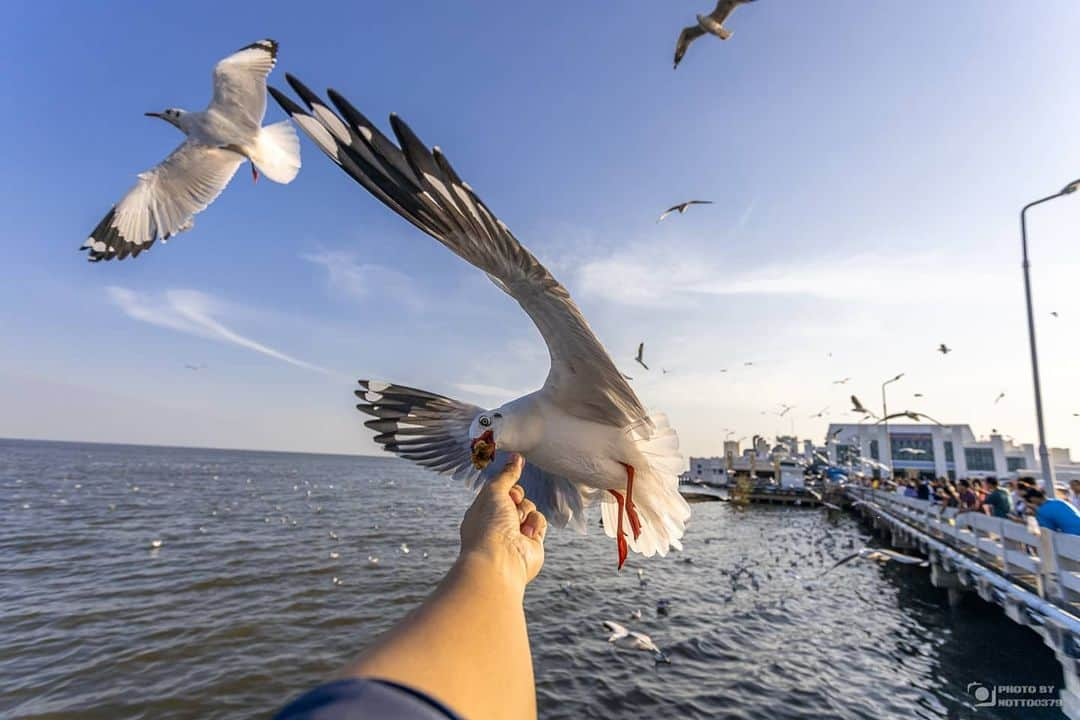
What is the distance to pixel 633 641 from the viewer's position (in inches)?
297

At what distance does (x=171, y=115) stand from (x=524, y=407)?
651 cm

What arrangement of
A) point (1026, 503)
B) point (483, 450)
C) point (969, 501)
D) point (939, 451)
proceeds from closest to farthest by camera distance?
point (483, 450) → point (1026, 503) → point (969, 501) → point (939, 451)

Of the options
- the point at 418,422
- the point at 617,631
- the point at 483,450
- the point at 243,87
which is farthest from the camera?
the point at 617,631

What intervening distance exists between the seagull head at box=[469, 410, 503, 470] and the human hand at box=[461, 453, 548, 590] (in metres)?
0.97

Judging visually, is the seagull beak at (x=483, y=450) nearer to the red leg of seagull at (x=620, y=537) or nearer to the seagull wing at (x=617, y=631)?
the red leg of seagull at (x=620, y=537)

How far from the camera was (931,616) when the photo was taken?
1012 centimetres

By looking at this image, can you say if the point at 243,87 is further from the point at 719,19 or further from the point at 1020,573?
the point at 1020,573

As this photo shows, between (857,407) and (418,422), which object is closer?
(418,422)

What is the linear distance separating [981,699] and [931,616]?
4248mm

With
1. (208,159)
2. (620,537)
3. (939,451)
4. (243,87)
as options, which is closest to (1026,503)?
(620,537)

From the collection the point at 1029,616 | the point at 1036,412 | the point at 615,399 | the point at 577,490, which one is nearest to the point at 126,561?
the point at 577,490

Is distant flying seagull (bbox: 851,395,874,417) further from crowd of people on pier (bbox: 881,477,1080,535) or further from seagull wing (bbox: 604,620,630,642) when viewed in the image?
seagull wing (bbox: 604,620,630,642)

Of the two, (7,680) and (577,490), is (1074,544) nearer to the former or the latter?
(577,490)

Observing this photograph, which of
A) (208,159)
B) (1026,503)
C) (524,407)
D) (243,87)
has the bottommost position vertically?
(1026,503)
